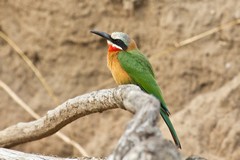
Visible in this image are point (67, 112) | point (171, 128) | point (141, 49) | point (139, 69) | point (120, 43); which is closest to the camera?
point (67, 112)

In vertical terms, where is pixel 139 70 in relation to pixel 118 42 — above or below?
below

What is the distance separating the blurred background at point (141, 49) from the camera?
420 cm

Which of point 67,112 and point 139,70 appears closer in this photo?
point 67,112

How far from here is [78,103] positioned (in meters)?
2.80

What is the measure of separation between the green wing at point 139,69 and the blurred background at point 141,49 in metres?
0.91

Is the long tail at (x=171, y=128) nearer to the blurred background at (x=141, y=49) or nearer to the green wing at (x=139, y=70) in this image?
the green wing at (x=139, y=70)

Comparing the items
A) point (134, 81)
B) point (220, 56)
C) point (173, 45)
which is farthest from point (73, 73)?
point (134, 81)

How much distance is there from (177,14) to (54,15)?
81 centimetres

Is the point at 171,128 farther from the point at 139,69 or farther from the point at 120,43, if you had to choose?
the point at 120,43

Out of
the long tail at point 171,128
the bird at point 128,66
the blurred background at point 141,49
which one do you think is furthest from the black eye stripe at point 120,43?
the blurred background at point 141,49

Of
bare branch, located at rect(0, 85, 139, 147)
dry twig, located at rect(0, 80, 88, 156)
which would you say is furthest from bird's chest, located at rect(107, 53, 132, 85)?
dry twig, located at rect(0, 80, 88, 156)

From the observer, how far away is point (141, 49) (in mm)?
4457

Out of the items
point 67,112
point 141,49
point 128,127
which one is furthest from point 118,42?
point 128,127

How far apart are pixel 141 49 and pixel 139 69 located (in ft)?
3.55
